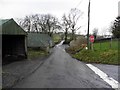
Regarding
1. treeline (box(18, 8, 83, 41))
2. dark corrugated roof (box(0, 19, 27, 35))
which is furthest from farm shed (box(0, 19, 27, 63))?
treeline (box(18, 8, 83, 41))

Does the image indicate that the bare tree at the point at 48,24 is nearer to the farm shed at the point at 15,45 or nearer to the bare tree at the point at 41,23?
the bare tree at the point at 41,23

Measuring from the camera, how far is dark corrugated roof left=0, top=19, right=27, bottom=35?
21625mm

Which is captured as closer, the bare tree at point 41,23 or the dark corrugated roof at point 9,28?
the dark corrugated roof at point 9,28

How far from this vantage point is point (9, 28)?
22828 millimetres

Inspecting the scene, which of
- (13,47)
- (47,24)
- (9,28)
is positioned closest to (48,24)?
(47,24)

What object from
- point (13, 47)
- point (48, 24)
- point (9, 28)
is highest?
point (48, 24)

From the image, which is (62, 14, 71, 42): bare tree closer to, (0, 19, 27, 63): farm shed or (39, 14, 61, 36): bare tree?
(39, 14, 61, 36): bare tree

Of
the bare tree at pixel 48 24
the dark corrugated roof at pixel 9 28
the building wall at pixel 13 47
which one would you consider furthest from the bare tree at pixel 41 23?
the dark corrugated roof at pixel 9 28

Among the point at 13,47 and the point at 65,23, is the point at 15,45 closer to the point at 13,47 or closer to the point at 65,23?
the point at 13,47

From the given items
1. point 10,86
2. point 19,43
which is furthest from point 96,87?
point 19,43

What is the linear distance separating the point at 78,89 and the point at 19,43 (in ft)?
64.2

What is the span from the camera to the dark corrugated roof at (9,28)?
70.9 feet

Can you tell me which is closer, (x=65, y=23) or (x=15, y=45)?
(x=15, y=45)

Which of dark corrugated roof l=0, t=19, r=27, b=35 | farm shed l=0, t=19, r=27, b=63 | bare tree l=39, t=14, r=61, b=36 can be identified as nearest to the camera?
dark corrugated roof l=0, t=19, r=27, b=35
